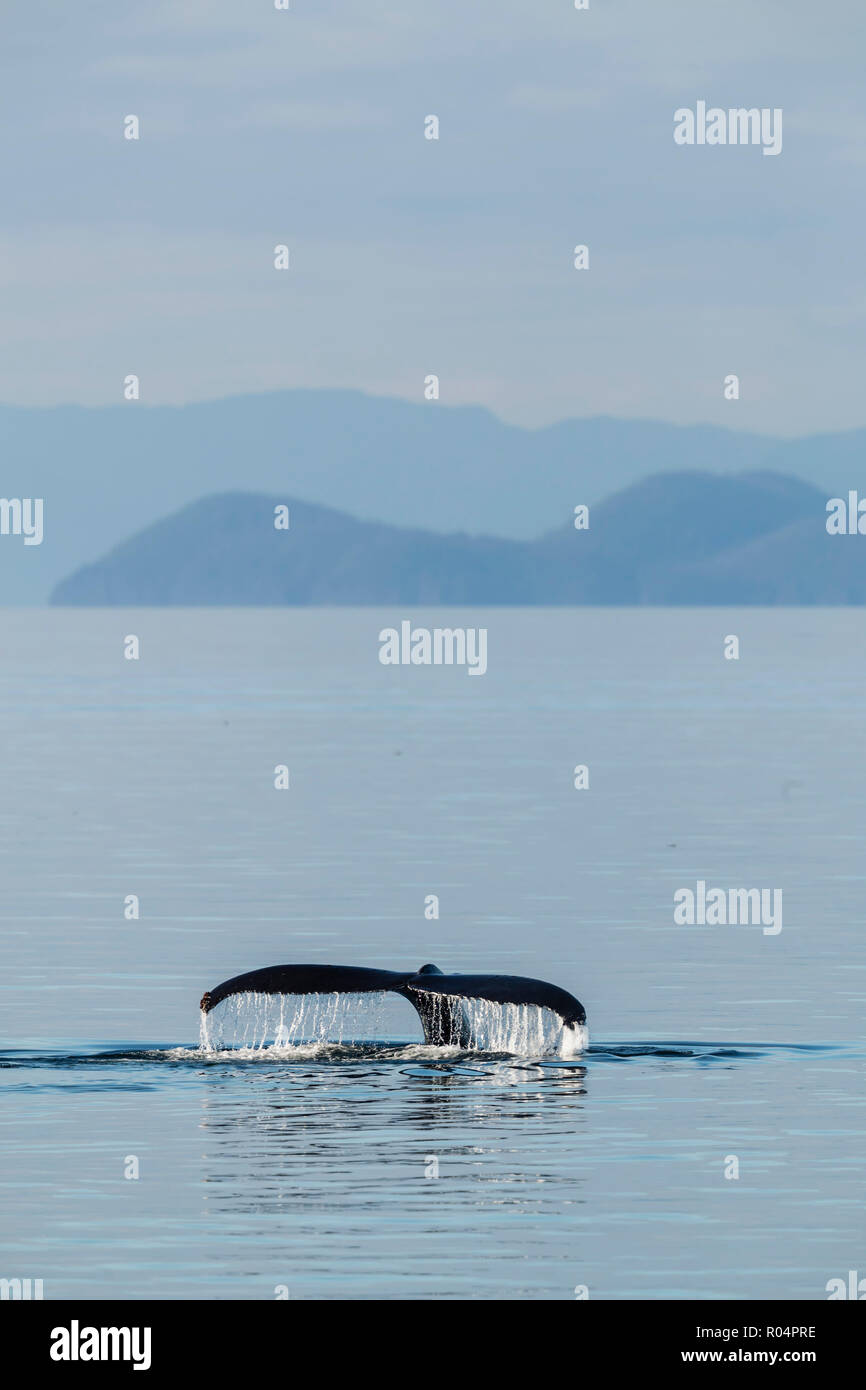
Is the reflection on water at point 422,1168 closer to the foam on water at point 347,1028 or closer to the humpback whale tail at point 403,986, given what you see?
the foam on water at point 347,1028

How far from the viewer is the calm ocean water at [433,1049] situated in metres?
16.4

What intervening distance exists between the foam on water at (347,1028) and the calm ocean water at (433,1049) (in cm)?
26

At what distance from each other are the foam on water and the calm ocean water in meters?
0.26

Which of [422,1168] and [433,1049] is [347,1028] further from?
[422,1168]

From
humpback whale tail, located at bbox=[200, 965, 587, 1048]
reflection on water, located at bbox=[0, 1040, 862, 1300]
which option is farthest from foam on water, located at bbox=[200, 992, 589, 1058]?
humpback whale tail, located at bbox=[200, 965, 587, 1048]

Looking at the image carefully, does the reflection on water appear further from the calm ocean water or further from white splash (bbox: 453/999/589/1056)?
white splash (bbox: 453/999/589/1056)

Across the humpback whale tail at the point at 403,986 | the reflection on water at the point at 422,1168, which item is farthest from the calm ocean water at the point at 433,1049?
the humpback whale tail at the point at 403,986

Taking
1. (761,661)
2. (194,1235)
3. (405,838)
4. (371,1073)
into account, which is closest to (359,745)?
(405,838)

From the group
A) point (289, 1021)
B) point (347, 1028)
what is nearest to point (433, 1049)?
point (347, 1028)

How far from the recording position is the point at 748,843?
45.3 m

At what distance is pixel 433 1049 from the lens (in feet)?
74.9
